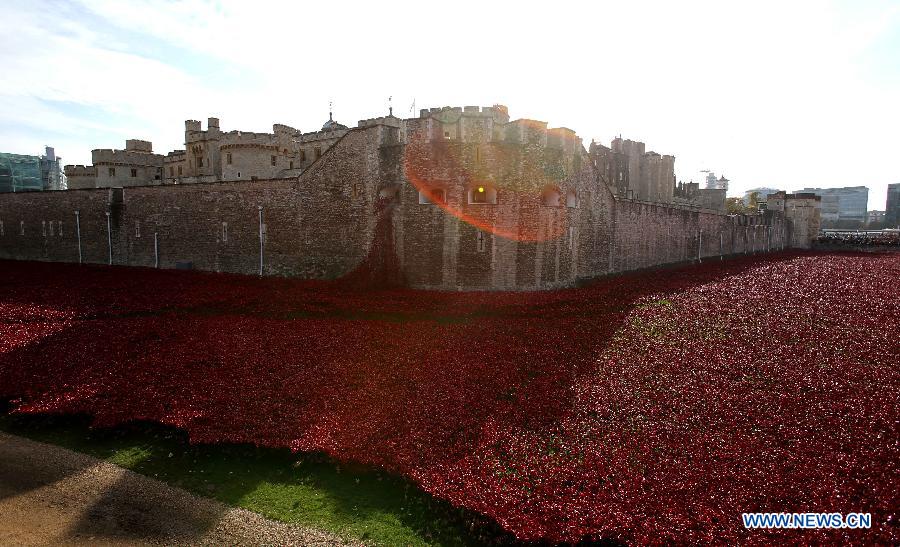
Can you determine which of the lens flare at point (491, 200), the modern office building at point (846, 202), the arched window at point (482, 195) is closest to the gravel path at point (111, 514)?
the lens flare at point (491, 200)

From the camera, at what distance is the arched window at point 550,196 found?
21.8 m

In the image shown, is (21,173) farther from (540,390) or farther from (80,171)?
(540,390)

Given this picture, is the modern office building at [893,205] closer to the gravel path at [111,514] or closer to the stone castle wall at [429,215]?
the stone castle wall at [429,215]

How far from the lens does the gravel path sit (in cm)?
689

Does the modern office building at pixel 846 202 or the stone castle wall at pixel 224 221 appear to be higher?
the modern office building at pixel 846 202

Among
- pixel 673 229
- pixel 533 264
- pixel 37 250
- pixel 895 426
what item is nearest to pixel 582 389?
pixel 895 426

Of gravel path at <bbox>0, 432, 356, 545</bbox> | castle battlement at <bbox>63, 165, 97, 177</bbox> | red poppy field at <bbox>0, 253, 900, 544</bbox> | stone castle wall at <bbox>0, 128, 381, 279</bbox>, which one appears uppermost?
castle battlement at <bbox>63, 165, 97, 177</bbox>

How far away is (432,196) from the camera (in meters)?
22.2

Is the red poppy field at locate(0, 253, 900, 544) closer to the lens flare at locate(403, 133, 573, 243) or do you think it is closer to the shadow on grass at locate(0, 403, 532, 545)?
the shadow on grass at locate(0, 403, 532, 545)

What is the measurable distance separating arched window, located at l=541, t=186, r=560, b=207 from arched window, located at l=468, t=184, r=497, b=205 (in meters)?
2.25

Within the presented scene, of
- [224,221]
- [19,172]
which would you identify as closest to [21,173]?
[19,172]

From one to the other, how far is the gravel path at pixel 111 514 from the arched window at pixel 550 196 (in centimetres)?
1748

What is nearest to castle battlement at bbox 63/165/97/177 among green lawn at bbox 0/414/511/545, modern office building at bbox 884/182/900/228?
green lawn at bbox 0/414/511/545

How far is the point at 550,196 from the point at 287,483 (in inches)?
679
